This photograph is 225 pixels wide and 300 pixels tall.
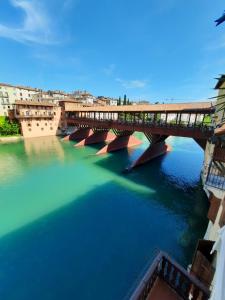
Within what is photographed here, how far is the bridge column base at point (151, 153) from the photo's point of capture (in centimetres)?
1919

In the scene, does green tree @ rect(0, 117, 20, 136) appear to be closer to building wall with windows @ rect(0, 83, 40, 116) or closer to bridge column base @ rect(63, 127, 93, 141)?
building wall with windows @ rect(0, 83, 40, 116)

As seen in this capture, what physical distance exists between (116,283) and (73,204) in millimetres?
6185

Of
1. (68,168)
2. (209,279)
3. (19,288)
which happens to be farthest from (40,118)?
(209,279)

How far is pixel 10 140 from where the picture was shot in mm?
31859

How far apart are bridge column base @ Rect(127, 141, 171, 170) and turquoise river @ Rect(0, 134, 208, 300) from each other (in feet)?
3.50

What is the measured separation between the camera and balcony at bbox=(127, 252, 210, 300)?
3600 mm

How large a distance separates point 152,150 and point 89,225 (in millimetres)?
14082

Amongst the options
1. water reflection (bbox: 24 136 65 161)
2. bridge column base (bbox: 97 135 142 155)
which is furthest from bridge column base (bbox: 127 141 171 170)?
water reflection (bbox: 24 136 65 161)

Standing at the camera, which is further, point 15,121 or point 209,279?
point 15,121

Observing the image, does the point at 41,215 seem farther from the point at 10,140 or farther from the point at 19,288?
the point at 10,140

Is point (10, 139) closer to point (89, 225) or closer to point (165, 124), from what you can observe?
point (165, 124)

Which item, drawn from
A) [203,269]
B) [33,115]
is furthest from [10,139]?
[203,269]

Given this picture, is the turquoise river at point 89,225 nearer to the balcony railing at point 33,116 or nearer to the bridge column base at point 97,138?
the bridge column base at point 97,138

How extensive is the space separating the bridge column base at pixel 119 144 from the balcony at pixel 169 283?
2018 centimetres
